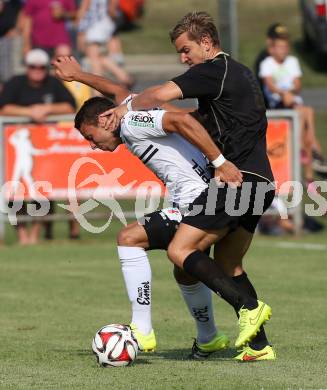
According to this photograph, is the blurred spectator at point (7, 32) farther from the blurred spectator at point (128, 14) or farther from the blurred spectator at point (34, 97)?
the blurred spectator at point (128, 14)

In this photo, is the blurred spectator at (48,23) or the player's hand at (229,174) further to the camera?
the blurred spectator at (48,23)

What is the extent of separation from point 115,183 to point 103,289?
386 centimetres

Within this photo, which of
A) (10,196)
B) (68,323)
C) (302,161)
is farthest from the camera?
(302,161)

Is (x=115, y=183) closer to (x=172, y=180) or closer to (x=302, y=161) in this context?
(x=302, y=161)

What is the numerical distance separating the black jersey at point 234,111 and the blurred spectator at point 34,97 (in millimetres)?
8273

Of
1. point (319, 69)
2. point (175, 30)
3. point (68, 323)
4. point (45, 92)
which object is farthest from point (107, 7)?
point (175, 30)

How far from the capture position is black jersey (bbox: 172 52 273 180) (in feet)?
26.2

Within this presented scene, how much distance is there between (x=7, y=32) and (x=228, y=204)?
1448 cm

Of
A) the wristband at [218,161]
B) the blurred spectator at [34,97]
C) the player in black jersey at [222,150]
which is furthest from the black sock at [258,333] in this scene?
the blurred spectator at [34,97]

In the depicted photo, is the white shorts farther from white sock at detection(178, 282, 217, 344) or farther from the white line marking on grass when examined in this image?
white sock at detection(178, 282, 217, 344)

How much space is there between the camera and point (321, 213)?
1789 cm

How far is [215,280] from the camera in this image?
8.00m

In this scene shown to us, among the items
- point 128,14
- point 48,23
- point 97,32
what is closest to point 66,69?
point 48,23

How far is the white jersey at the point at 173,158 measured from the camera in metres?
8.25
